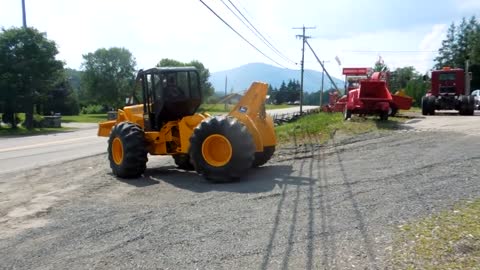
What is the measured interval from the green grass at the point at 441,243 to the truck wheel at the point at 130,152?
702 centimetres

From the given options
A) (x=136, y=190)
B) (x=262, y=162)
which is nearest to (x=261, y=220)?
(x=136, y=190)

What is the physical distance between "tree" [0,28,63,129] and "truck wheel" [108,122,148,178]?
2830 cm

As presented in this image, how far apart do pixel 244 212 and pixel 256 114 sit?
4.55 metres

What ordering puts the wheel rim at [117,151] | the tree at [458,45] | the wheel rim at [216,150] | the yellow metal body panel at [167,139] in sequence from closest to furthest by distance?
the wheel rim at [216,150] < the yellow metal body panel at [167,139] < the wheel rim at [117,151] < the tree at [458,45]

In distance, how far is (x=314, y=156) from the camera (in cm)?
1254

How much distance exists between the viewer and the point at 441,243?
194 inches

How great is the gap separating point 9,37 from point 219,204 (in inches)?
1389

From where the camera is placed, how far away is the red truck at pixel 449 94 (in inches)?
950

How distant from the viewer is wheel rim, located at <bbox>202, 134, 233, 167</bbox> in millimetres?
10203

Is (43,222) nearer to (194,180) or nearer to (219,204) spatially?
(219,204)

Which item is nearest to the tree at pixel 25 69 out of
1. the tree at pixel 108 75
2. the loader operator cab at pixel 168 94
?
the loader operator cab at pixel 168 94

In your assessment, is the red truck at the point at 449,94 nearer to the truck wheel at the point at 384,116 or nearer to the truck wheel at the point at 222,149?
the truck wheel at the point at 384,116

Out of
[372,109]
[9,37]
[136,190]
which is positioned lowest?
[136,190]

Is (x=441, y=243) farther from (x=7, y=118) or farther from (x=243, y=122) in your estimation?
(x=7, y=118)
